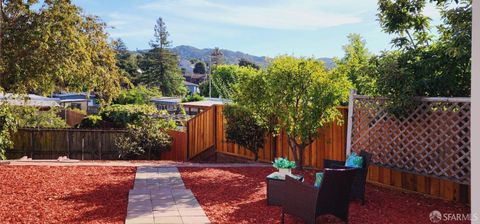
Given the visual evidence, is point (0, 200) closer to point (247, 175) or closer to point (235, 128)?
point (247, 175)

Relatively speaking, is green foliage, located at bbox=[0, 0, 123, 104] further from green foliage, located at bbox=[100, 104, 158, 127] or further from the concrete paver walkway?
green foliage, located at bbox=[100, 104, 158, 127]

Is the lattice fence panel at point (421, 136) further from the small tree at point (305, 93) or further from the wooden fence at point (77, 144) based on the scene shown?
the wooden fence at point (77, 144)

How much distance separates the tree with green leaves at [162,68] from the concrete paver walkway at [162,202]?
146ft

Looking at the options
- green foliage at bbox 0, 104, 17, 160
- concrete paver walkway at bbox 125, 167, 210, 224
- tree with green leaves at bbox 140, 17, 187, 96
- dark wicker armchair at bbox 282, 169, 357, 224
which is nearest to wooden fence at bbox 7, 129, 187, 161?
green foliage at bbox 0, 104, 17, 160

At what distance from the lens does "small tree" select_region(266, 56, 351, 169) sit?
24.5 feet

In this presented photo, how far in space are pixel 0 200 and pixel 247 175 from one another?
158 inches

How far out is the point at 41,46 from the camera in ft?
25.9

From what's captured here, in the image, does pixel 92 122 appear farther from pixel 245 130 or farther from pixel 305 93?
pixel 305 93

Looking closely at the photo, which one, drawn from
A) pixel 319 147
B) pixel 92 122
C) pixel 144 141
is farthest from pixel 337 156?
pixel 92 122

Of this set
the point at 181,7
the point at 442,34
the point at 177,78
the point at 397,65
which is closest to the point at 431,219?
the point at 397,65

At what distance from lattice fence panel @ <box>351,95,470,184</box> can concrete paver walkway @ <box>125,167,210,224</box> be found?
10.7 ft

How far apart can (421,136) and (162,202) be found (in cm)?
394

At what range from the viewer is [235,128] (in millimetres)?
9883

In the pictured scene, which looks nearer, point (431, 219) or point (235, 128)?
point (431, 219)
